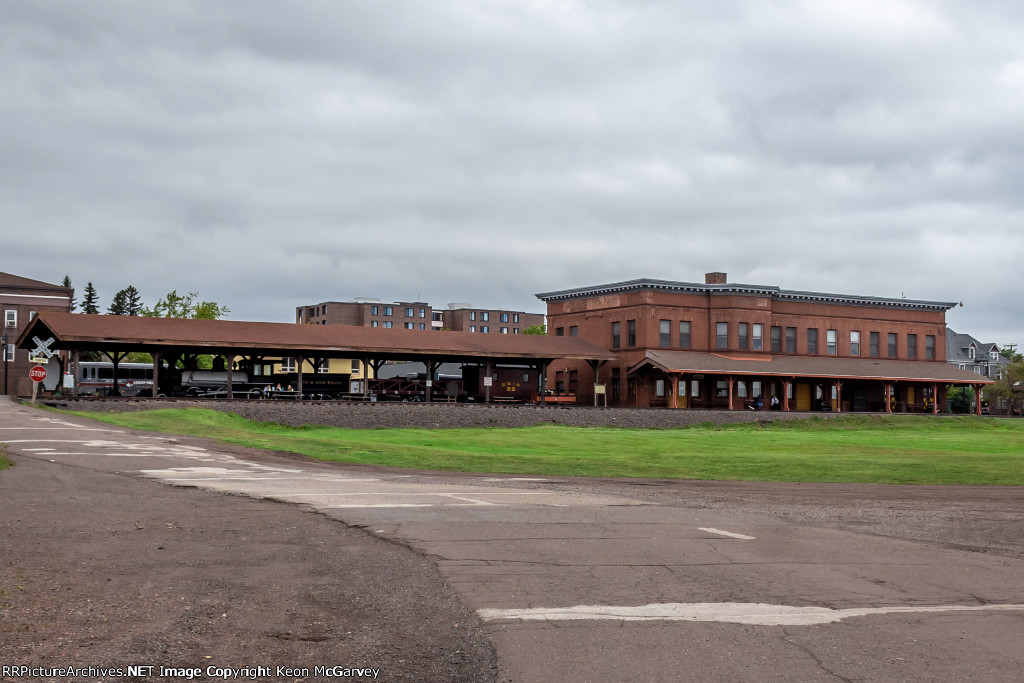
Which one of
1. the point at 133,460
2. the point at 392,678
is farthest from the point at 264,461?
the point at 392,678

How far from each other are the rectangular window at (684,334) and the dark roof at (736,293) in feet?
8.34

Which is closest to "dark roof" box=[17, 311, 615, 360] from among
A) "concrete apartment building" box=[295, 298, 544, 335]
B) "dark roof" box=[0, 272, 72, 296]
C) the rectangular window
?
the rectangular window

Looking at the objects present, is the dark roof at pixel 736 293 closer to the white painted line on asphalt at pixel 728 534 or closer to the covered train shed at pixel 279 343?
the covered train shed at pixel 279 343

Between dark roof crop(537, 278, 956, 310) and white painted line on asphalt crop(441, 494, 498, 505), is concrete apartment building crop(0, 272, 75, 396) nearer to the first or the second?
dark roof crop(537, 278, 956, 310)

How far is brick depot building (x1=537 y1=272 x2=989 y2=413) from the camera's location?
67.3m

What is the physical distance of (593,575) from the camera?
8.86 meters

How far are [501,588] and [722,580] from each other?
7.25ft

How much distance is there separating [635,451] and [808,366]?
41903 mm

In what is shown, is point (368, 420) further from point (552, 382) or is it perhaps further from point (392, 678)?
point (392, 678)

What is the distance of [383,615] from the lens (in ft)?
23.7

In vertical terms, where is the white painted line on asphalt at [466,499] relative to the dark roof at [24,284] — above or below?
below

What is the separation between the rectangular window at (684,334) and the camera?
6956 centimetres

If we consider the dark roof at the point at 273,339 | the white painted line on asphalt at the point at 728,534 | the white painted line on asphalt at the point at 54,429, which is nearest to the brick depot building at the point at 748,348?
the dark roof at the point at 273,339

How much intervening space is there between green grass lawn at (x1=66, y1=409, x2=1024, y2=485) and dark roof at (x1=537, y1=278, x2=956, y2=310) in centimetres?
1845
